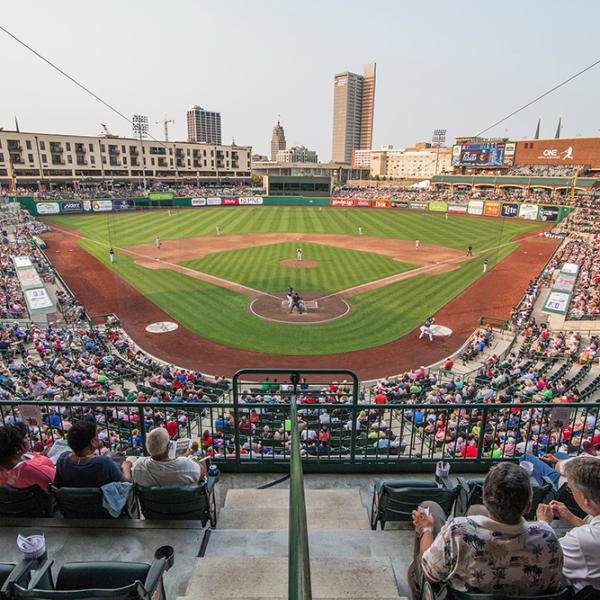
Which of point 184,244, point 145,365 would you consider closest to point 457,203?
point 184,244

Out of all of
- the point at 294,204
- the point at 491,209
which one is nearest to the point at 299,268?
the point at 491,209

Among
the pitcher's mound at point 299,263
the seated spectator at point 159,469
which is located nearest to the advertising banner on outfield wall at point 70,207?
the pitcher's mound at point 299,263

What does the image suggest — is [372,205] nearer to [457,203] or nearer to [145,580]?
[457,203]

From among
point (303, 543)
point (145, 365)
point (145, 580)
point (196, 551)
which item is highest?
point (303, 543)

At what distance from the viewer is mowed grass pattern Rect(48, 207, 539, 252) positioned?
5025 centimetres

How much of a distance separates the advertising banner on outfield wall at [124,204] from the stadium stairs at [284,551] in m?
71.4

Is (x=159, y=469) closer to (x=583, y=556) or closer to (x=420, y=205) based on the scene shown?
(x=583, y=556)

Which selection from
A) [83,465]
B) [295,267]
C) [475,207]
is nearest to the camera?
[83,465]

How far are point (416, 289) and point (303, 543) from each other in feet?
98.4

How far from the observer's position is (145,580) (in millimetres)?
3088

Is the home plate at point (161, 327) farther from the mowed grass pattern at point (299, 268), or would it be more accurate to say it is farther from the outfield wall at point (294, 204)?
the outfield wall at point (294, 204)

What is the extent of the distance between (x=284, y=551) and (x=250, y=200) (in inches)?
3210

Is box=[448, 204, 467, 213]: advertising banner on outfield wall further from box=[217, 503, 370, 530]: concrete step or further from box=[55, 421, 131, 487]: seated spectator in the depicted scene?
box=[55, 421, 131, 487]: seated spectator

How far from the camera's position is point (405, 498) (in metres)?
4.57
